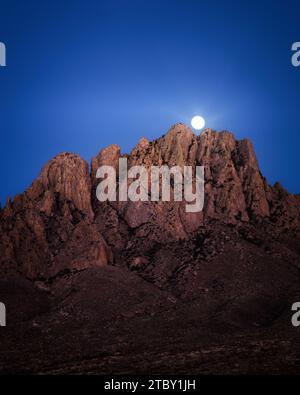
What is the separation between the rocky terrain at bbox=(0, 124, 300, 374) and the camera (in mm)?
43438

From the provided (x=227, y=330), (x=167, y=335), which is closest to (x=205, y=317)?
(x=227, y=330)

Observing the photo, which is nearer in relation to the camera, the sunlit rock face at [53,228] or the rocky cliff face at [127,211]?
the sunlit rock face at [53,228]

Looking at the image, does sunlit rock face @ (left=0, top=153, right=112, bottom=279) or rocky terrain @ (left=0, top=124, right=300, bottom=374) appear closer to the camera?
rocky terrain @ (left=0, top=124, right=300, bottom=374)

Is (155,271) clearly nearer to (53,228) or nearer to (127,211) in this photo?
(127,211)

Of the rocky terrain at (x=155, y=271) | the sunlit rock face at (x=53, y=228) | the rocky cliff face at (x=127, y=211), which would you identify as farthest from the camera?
the rocky cliff face at (x=127, y=211)

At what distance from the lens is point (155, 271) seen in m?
70.0

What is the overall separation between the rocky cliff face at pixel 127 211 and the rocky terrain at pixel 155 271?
20cm

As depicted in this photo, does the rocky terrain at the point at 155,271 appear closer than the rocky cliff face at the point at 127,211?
Yes

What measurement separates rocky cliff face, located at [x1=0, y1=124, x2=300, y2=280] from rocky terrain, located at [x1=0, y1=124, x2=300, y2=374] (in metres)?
0.20

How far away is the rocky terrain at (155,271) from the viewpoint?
143 feet

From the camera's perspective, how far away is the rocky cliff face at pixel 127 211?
68.9m

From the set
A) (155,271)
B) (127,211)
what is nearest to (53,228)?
(127,211)

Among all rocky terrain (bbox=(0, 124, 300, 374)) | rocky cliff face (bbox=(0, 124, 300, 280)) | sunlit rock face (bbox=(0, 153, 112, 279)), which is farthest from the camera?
rocky cliff face (bbox=(0, 124, 300, 280))

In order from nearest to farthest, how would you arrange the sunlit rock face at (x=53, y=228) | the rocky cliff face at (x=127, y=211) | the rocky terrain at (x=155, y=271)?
the rocky terrain at (x=155, y=271) → the sunlit rock face at (x=53, y=228) → the rocky cliff face at (x=127, y=211)
